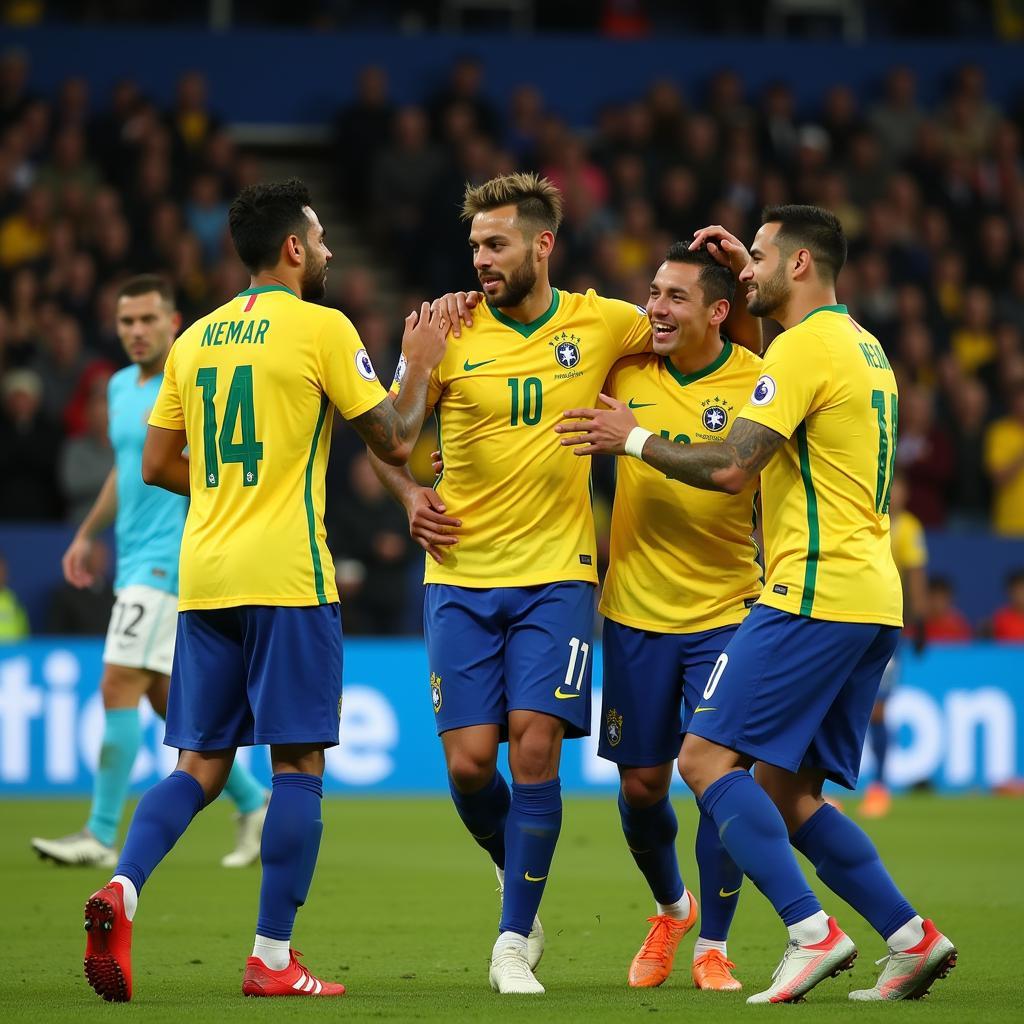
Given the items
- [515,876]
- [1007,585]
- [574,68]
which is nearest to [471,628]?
[515,876]

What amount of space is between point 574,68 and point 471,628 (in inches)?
613

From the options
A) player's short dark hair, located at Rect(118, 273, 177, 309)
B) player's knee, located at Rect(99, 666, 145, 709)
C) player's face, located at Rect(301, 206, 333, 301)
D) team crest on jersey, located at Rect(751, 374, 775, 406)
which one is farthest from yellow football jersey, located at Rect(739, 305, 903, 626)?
player's knee, located at Rect(99, 666, 145, 709)

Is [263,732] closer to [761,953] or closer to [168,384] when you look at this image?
[168,384]

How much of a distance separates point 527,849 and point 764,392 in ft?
5.52

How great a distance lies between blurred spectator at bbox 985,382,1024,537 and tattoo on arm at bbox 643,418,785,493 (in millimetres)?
11662

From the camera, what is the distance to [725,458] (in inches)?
228

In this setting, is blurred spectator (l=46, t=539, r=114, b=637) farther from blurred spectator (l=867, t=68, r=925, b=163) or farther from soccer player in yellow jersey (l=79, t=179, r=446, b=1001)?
blurred spectator (l=867, t=68, r=925, b=163)

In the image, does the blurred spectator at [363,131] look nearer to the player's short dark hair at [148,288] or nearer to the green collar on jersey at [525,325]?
the player's short dark hair at [148,288]

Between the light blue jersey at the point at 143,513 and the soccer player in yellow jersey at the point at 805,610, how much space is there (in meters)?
3.66

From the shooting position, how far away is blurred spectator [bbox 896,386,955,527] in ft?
54.5

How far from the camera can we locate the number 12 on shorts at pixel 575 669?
625cm

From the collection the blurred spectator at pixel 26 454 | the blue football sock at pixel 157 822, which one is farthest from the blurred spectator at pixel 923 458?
the blue football sock at pixel 157 822

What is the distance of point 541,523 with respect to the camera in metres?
6.42

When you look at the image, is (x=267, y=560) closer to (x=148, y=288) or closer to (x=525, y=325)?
(x=525, y=325)
